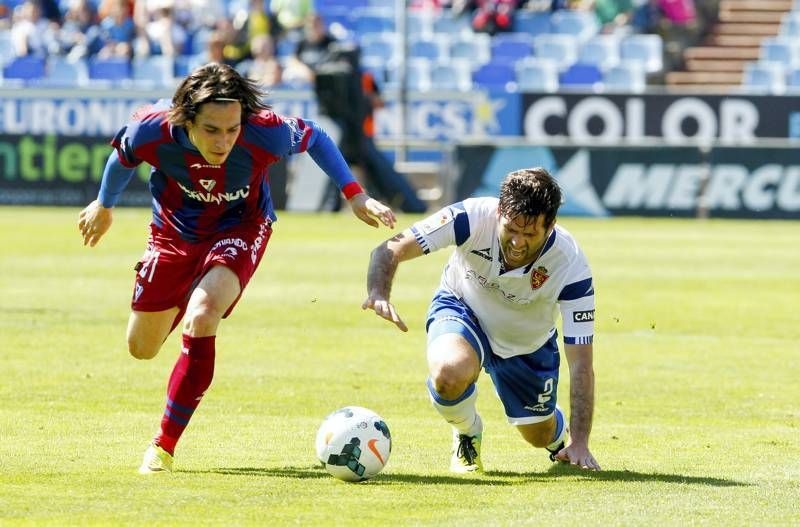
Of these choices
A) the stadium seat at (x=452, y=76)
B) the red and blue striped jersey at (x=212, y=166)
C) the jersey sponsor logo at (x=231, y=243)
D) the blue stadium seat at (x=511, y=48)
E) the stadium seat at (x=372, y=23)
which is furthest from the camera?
the stadium seat at (x=372, y=23)

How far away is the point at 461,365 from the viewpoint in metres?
7.56

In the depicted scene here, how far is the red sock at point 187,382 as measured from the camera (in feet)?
24.3

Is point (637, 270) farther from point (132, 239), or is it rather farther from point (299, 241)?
point (132, 239)

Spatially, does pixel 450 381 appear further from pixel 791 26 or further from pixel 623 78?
pixel 791 26

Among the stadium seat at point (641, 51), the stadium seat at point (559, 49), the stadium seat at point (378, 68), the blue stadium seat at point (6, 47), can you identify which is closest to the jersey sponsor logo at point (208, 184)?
the stadium seat at point (378, 68)

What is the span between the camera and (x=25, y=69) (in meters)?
32.8

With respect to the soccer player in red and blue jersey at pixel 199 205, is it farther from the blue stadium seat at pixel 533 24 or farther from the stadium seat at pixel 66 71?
the blue stadium seat at pixel 533 24

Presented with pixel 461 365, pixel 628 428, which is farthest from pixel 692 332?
pixel 461 365

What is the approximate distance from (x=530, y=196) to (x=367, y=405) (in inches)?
124

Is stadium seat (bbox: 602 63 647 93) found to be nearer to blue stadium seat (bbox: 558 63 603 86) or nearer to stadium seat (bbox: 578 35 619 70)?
blue stadium seat (bbox: 558 63 603 86)

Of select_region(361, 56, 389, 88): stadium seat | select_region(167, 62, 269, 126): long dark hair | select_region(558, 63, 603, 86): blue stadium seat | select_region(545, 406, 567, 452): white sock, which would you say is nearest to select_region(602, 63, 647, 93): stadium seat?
select_region(558, 63, 603, 86): blue stadium seat

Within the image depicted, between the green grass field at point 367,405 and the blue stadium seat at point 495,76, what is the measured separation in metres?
12.6

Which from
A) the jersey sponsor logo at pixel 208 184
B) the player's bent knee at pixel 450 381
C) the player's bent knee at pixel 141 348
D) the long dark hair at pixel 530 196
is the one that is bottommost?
the player's bent knee at pixel 141 348

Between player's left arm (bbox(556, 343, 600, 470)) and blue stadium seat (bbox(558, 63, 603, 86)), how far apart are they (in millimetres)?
24633
